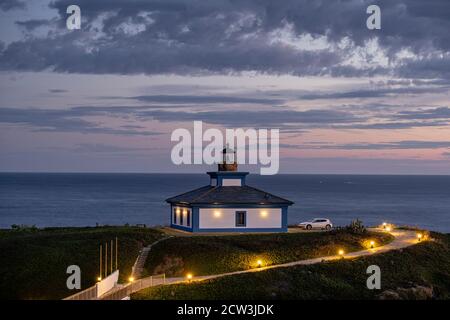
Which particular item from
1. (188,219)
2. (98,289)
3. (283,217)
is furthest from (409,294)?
(98,289)

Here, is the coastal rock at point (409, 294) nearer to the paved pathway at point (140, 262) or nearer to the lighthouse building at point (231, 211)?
the lighthouse building at point (231, 211)

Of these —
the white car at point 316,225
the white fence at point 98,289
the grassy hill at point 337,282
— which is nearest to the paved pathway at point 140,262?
the white fence at point 98,289

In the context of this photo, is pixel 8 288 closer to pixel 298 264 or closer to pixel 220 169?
pixel 298 264

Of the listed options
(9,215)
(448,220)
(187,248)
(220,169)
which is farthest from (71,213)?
(187,248)

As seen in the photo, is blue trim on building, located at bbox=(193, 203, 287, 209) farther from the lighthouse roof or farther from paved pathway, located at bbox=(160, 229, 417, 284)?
paved pathway, located at bbox=(160, 229, 417, 284)

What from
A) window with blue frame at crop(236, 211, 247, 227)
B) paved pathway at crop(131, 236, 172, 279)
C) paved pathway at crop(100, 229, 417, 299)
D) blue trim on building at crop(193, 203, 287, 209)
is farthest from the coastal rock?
paved pathway at crop(131, 236, 172, 279)
